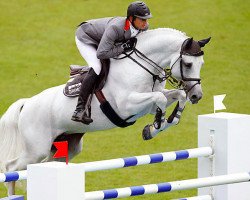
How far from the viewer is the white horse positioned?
398 inches

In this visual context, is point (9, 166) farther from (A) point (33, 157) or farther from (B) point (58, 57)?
(B) point (58, 57)

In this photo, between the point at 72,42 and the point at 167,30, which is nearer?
the point at 167,30

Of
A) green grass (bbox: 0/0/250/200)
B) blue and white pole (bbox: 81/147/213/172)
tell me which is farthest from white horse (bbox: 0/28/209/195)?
green grass (bbox: 0/0/250/200)

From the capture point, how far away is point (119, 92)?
34.1ft

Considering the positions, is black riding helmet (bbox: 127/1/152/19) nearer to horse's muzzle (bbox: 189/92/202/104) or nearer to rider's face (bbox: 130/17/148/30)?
rider's face (bbox: 130/17/148/30)

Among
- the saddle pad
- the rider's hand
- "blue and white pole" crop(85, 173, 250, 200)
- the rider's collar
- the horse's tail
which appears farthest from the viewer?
the horse's tail

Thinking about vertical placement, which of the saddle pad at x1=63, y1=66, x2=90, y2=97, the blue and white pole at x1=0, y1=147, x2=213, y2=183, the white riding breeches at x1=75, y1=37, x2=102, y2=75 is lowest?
the blue and white pole at x1=0, y1=147, x2=213, y2=183

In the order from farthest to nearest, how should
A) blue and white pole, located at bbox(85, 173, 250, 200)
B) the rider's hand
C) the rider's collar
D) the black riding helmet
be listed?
the rider's hand < the rider's collar < the black riding helmet < blue and white pole, located at bbox(85, 173, 250, 200)

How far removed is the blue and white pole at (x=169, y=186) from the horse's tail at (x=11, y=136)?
2681 millimetres

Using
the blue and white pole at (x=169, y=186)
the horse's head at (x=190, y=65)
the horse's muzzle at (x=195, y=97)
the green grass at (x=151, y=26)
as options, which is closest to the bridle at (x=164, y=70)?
the horse's head at (x=190, y=65)

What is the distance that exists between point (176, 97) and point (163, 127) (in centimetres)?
30

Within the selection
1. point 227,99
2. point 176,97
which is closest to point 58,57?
point 227,99

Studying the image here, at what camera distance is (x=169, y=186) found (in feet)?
29.5

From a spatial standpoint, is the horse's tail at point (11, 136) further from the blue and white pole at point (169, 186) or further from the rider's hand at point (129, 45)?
the blue and white pole at point (169, 186)
